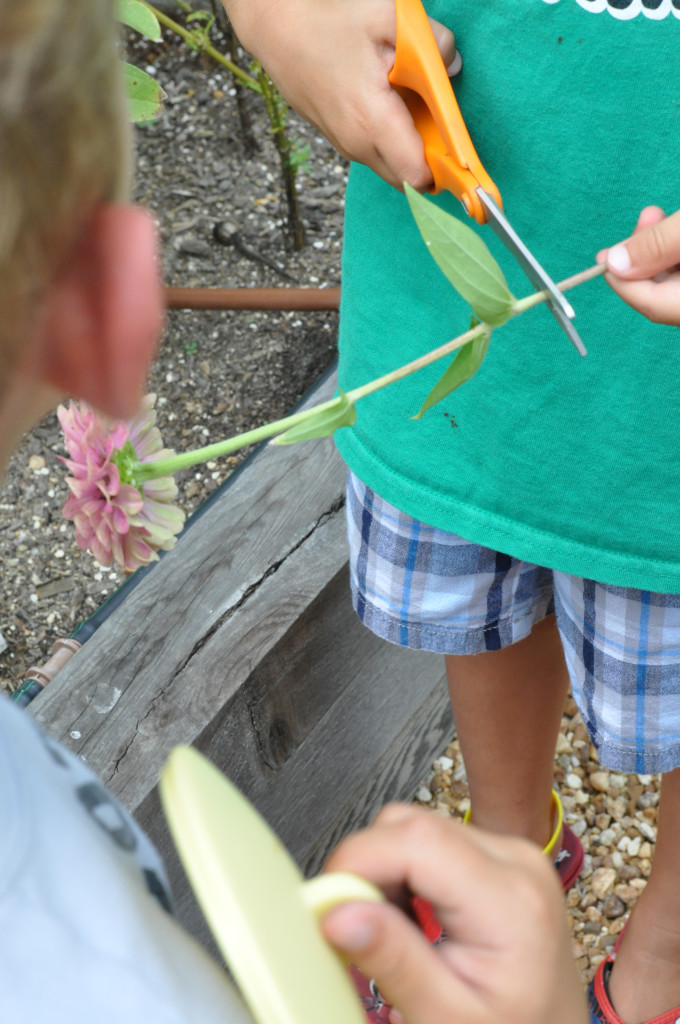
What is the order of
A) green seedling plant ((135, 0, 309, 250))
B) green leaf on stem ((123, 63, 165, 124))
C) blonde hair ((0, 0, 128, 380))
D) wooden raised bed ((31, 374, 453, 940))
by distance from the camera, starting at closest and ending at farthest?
blonde hair ((0, 0, 128, 380)), green leaf on stem ((123, 63, 165, 124)), wooden raised bed ((31, 374, 453, 940)), green seedling plant ((135, 0, 309, 250))

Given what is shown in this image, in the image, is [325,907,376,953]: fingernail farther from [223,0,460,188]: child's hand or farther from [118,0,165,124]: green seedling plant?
[118,0,165,124]: green seedling plant

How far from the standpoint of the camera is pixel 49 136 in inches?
11.0

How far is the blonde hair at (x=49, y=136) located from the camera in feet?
0.85

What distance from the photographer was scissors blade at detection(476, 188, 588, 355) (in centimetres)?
53

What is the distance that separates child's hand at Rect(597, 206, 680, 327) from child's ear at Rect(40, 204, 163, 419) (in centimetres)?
30

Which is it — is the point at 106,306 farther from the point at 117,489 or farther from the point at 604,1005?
the point at 604,1005

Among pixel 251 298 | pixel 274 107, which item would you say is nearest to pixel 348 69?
pixel 251 298

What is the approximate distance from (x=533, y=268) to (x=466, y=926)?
0.35 meters

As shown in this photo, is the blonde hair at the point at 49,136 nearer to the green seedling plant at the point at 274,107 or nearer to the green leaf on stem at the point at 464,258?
the green leaf on stem at the point at 464,258

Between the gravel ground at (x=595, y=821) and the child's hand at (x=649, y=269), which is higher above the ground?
the child's hand at (x=649, y=269)

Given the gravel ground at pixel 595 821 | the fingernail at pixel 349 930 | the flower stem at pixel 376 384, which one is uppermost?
the flower stem at pixel 376 384

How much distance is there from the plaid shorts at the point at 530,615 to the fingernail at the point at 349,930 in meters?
0.47

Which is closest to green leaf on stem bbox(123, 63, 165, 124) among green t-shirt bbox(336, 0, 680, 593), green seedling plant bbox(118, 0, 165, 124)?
green seedling plant bbox(118, 0, 165, 124)

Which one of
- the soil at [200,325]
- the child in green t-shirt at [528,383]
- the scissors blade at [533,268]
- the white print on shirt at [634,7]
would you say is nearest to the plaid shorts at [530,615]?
the child in green t-shirt at [528,383]
